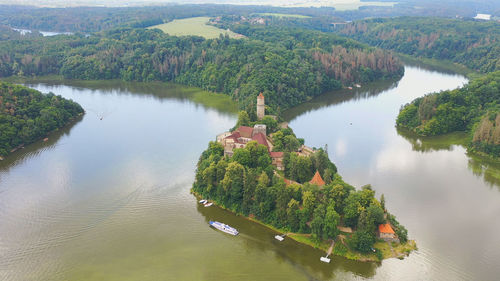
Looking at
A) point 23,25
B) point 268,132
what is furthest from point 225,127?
point 23,25

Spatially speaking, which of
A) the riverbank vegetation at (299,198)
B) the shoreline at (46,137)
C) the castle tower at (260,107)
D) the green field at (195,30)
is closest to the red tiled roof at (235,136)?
the riverbank vegetation at (299,198)

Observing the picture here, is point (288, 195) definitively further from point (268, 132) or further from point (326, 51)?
point (326, 51)

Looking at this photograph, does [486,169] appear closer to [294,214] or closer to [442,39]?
[294,214]

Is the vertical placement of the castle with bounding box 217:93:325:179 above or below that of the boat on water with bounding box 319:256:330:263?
above

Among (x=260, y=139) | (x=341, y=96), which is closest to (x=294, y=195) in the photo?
(x=260, y=139)

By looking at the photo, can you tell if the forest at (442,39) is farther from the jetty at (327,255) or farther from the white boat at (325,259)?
the white boat at (325,259)

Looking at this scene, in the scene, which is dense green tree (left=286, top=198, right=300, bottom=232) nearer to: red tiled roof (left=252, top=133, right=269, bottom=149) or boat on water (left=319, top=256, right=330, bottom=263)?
boat on water (left=319, top=256, right=330, bottom=263)

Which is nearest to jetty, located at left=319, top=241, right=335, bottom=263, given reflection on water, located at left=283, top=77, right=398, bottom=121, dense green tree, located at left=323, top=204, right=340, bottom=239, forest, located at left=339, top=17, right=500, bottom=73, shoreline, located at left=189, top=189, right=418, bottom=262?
shoreline, located at left=189, top=189, right=418, bottom=262
